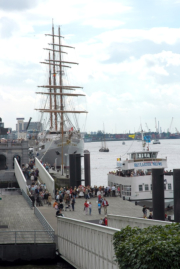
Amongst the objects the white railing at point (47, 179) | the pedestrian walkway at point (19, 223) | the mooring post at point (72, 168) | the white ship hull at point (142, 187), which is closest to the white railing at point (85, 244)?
the pedestrian walkway at point (19, 223)

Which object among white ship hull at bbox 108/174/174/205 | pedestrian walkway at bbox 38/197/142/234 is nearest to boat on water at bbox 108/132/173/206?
white ship hull at bbox 108/174/174/205

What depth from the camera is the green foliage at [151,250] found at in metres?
10.7

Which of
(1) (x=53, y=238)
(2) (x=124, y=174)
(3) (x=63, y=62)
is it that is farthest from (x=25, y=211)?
(3) (x=63, y=62)

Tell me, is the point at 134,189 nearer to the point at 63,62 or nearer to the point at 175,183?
the point at 175,183

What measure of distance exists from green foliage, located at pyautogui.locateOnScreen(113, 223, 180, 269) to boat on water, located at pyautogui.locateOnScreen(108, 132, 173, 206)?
100 feet

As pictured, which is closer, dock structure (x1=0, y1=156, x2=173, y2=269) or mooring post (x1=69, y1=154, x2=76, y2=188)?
dock structure (x1=0, y1=156, x2=173, y2=269)

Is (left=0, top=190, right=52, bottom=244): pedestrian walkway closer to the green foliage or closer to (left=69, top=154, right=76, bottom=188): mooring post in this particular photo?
(left=69, top=154, right=76, bottom=188): mooring post

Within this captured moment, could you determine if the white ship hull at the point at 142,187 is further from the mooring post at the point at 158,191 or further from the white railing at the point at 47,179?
the mooring post at the point at 158,191

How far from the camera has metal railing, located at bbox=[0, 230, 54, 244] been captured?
2170cm

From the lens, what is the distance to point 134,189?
43.6 metres

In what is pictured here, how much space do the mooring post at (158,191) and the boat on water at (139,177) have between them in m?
15.2

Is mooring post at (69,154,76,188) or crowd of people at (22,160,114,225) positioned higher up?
mooring post at (69,154,76,188)

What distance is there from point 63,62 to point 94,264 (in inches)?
3261

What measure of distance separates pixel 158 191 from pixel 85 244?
30.2 feet
